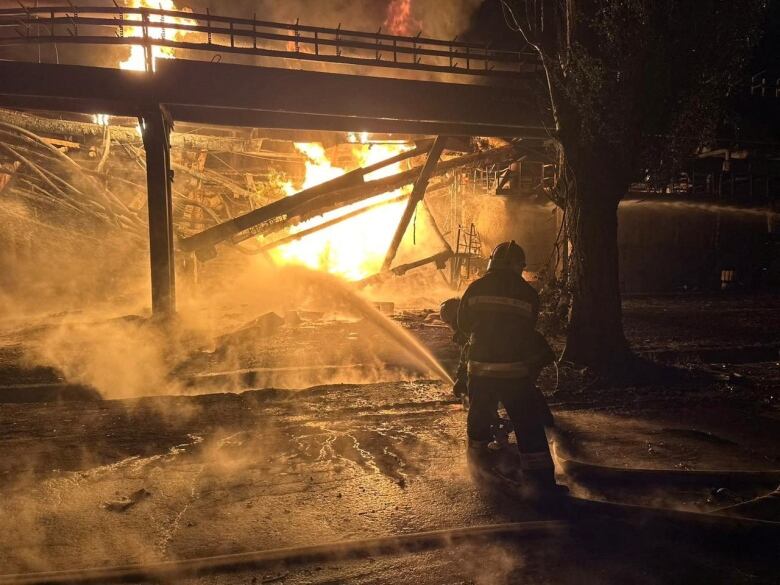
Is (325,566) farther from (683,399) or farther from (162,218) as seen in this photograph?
(162,218)

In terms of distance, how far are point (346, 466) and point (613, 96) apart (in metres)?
5.91

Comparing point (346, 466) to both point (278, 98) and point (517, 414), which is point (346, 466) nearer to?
point (517, 414)

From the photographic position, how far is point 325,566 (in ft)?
10.2

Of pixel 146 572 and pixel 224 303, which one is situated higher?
pixel 224 303

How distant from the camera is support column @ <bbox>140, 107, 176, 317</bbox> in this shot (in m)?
8.70

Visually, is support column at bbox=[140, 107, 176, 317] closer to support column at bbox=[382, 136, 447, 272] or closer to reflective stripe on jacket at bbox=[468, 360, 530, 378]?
support column at bbox=[382, 136, 447, 272]

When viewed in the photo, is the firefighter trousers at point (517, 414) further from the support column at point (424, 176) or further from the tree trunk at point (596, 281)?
the support column at point (424, 176)

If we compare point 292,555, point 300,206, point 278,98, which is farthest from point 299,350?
point 292,555

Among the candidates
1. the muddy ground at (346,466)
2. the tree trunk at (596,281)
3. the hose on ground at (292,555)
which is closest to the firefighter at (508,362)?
the muddy ground at (346,466)

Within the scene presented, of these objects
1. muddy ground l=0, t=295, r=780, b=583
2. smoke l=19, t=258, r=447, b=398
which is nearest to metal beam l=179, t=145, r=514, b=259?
smoke l=19, t=258, r=447, b=398

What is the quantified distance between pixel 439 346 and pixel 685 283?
12.5 m

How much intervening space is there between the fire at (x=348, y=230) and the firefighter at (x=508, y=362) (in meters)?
8.68

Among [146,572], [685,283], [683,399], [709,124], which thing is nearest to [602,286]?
[683,399]

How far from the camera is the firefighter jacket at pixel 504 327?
4070mm
